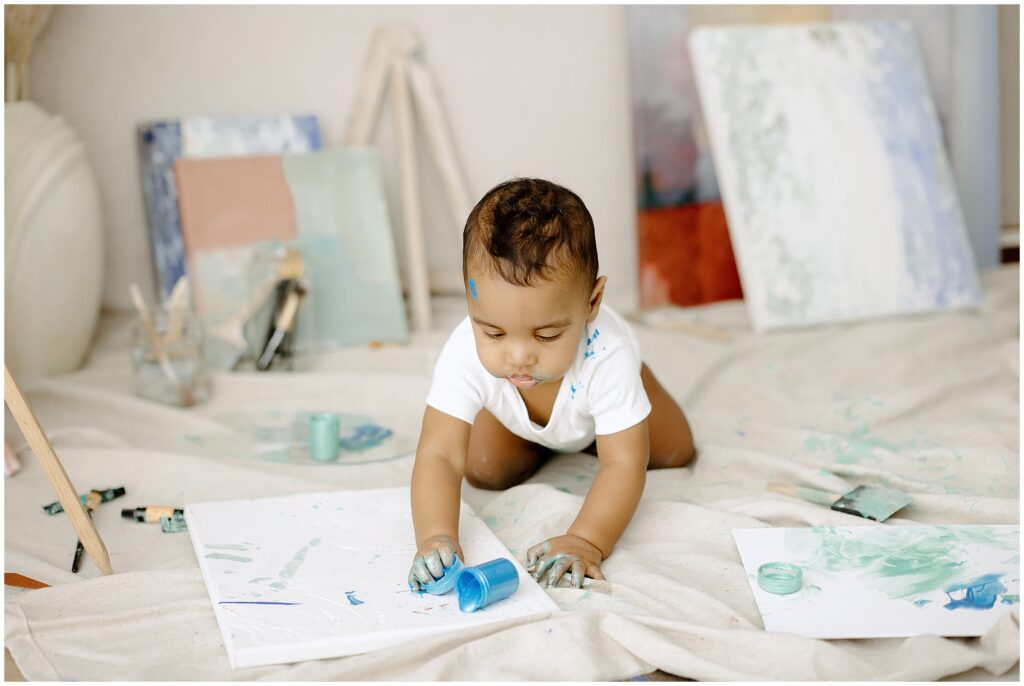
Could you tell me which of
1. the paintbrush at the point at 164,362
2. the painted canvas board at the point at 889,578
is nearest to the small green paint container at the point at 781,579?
the painted canvas board at the point at 889,578

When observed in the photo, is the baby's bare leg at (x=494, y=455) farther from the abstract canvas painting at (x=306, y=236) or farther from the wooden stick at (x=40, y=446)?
the abstract canvas painting at (x=306, y=236)

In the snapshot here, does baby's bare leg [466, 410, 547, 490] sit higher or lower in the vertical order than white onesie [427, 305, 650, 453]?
lower

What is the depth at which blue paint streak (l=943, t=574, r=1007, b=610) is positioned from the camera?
1.26 meters

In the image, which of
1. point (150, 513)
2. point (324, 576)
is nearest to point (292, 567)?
point (324, 576)

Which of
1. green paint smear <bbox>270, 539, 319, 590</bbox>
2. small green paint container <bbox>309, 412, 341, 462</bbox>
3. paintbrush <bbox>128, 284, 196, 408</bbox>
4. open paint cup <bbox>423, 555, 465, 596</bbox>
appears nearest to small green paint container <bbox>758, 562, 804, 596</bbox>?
open paint cup <bbox>423, 555, 465, 596</bbox>

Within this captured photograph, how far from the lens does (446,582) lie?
4.22 ft

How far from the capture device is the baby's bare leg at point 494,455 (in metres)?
1.70

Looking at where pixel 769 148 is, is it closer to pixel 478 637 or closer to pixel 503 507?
pixel 503 507

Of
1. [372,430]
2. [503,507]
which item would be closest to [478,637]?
[503,507]

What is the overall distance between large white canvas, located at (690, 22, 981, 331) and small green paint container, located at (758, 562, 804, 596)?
1.42 m

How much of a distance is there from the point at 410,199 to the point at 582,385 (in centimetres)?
145

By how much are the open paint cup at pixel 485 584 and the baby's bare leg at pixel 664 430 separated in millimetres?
504

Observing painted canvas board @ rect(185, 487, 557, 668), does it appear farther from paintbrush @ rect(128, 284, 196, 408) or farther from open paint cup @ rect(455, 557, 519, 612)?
paintbrush @ rect(128, 284, 196, 408)

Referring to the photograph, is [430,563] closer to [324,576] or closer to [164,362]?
[324,576]
